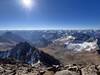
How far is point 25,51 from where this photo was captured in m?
139

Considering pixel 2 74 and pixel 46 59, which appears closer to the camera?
pixel 2 74

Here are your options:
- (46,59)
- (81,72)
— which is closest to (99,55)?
(46,59)

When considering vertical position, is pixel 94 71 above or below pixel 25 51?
above

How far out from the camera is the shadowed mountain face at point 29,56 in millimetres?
121000

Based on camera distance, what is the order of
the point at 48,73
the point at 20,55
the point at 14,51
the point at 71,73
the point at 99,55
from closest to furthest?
the point at 71,73 < the point at 48,73 < the point at 20,55 < the point at 14,51 < the point at 99,55

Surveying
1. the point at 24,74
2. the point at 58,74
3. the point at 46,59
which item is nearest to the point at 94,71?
the point at 58,74

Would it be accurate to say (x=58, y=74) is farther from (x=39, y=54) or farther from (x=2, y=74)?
(x=39, y=54)

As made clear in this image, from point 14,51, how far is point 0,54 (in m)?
11.5

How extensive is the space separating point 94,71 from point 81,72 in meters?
1.91

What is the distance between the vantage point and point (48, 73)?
25.7 m

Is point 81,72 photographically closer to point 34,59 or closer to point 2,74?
point 2,74

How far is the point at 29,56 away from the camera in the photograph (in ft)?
424

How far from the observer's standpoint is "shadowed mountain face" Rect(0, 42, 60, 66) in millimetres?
121000

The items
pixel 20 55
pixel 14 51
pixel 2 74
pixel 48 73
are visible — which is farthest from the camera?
pixel 14 51
